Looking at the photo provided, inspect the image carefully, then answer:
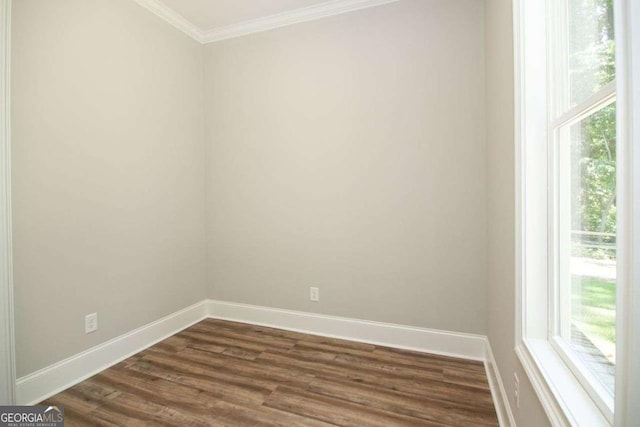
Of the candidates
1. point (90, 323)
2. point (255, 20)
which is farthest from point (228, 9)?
point (90, 323)

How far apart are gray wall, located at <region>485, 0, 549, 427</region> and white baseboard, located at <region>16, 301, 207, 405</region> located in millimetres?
2671

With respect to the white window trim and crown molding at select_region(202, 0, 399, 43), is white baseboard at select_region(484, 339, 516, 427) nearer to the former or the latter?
the white window trim

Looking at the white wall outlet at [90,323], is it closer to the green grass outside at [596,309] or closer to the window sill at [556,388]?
the window sill at [556,388]

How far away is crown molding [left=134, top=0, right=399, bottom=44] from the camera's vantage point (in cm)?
257

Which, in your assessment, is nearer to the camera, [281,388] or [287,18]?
[281,388]

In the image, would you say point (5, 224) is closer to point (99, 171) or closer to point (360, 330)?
point (99, 171)

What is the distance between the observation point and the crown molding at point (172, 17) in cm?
257

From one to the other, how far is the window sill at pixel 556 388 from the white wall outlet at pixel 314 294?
177cm

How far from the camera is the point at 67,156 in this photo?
203cm

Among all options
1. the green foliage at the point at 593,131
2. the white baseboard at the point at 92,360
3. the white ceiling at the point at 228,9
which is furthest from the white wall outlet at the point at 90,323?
the green foliage at the point at 593,131

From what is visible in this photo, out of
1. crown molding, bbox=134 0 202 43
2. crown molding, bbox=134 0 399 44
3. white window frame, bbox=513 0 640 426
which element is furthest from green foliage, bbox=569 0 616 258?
crown molding, bbox=134 0 202 43

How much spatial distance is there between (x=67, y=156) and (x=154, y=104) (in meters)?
0.89

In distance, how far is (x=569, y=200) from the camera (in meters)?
1.13

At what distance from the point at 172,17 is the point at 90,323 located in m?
2.71
